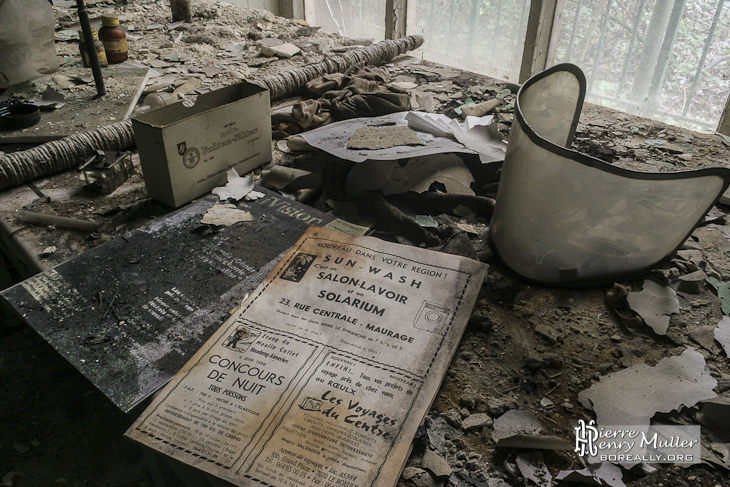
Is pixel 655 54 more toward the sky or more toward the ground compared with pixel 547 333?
more toward the sky

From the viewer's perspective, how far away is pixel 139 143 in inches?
44.1

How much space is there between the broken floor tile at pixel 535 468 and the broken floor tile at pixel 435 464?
0.10m

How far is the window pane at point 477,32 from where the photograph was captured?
3.79m

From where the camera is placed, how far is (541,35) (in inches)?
103

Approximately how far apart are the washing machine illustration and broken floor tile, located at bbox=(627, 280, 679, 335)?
370mm

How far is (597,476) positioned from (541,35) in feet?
8.47

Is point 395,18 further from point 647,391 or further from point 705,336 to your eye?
point 647,391

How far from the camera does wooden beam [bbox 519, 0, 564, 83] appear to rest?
254 cm

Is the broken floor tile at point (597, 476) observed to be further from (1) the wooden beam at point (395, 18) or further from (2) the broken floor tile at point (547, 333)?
(1) the wooden beam at point (395, 18)

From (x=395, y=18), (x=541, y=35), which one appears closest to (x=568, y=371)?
(x=541, y=35)

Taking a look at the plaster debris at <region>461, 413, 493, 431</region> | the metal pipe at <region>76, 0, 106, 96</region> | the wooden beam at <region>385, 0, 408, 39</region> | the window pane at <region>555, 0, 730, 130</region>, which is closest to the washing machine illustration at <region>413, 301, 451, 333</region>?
the plaster debris at <region>461, 413, 493, 431</region>

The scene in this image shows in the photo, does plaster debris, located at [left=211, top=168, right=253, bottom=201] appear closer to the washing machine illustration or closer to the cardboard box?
the cardboard box

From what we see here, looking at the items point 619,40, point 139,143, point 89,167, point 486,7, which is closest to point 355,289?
point 139,143

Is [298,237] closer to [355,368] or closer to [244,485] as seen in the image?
[355,368]
